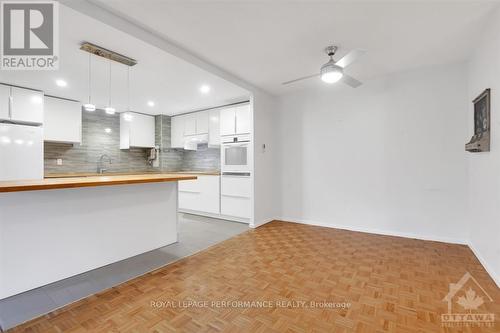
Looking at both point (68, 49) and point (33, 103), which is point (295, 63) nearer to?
point (68, 49)

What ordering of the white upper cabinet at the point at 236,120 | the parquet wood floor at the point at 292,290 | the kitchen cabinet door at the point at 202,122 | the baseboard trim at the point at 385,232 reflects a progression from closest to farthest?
the parquet wood floor at the point at 292,290 → the baseboard trim at the point at 385,232 → the white upper cabinet at the point at 236,120 → the kitchen cabinet door at the point at 202,122

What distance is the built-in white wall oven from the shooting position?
4.29 metres

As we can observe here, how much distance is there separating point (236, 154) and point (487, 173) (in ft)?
11.4

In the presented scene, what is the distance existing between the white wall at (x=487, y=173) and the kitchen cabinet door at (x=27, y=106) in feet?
20.2

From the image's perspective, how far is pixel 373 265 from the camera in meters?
2.55

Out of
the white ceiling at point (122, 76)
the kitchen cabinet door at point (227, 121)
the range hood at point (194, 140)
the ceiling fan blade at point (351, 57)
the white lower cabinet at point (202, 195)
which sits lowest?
the white lower cabinet at point (202, 195)

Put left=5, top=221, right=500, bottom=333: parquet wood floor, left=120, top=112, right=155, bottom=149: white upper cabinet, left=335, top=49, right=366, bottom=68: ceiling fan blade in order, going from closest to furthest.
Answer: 1. left=5, top=221, right=500, bottom=333: parquet wood floor
2. left=335, top=49, right=366, bottom=68: ceiling fan blade
3. left=120, top=112, right=155, bottom=149: white upper cabinet

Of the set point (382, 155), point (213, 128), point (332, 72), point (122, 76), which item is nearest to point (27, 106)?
point (122, 76)

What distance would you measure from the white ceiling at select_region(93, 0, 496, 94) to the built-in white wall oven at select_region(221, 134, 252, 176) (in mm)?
1494

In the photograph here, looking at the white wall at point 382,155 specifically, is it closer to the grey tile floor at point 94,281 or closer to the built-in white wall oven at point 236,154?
A: the built-in white wall oven at point 236,154

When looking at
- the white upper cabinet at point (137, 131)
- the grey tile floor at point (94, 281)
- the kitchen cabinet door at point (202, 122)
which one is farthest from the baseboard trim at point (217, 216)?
the white upper cabinet at point (137, 131)

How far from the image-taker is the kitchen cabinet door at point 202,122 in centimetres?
526

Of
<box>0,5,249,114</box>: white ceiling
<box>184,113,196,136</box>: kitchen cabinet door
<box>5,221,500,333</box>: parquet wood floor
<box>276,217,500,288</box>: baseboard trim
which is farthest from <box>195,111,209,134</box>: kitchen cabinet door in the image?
<box>5,221,500,333</box>: parquet wood floor

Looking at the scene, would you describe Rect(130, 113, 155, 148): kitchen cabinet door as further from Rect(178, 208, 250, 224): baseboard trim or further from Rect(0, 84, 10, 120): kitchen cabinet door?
Rect(0, 84, 10, 120): kitchen cabinet door
